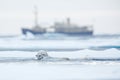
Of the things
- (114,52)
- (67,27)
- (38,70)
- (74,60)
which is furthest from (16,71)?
(67,27)

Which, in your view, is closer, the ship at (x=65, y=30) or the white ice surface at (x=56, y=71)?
the white ice surface at (x=56, y=71)

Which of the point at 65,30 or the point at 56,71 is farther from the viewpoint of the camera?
the point at 65,30

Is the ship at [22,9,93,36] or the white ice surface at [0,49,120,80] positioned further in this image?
the ship at [22,9,93,36]

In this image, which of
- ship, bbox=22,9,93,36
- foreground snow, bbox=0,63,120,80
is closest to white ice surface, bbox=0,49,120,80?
foreground snow, bbox=0,63,120,80

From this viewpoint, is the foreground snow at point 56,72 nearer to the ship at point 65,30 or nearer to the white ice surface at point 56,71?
the white ice surface at point 56,71

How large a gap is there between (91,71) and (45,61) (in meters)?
3.77

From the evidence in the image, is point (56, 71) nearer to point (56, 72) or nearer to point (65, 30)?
point (56, 72)

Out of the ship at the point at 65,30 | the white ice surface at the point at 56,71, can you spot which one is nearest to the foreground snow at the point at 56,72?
the white ice surface at the point at 56,71

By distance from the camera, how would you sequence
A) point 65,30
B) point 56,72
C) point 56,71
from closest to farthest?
point 56,72, point 56,71, point 65,30

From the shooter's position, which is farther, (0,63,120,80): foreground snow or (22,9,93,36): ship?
(22,9,93,36): ship

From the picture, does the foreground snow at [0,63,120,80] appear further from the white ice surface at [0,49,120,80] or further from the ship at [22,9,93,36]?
the ship at [22,9,93,36]

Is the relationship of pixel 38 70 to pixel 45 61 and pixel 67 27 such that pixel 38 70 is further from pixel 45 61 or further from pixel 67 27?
pixel 67 27

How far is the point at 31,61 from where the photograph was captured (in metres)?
14.5

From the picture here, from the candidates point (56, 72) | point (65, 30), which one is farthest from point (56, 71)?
point (65, 30)
